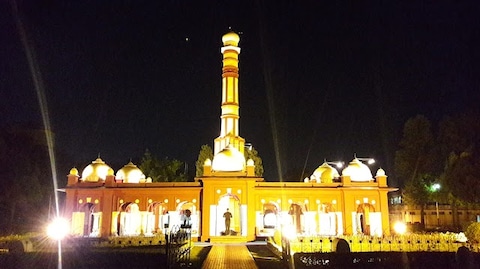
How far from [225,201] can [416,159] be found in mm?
20354

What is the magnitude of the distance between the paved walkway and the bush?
510 inches

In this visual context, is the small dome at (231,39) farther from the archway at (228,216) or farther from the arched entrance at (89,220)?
the arched entrance at (89,220)

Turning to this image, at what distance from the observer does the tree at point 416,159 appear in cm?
4378

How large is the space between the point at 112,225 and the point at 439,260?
23.4 metres

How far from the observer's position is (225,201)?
36125 millimetres

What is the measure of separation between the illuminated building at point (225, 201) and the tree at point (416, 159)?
33.7 feet

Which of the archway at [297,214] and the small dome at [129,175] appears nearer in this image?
the small dome at [129,175]

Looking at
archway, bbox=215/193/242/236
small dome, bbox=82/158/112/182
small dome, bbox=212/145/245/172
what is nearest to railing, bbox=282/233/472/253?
archway, bbox=215/193/242/236

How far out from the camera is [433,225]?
2099 inches

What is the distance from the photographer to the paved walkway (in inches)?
700

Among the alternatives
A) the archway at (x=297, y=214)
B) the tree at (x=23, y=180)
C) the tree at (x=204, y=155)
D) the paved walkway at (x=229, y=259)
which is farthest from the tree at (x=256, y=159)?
the paved walkway at (x=229, y=259)

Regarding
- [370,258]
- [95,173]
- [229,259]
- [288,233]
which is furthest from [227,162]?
[370,258]

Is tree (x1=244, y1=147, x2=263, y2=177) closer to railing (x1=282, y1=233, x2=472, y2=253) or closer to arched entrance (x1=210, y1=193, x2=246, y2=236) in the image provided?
arched entrance (x1=210, y1=193, x2=246, y2=236)

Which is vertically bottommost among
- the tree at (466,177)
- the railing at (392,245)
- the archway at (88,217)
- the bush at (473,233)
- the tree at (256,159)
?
the railing at (392,245)
